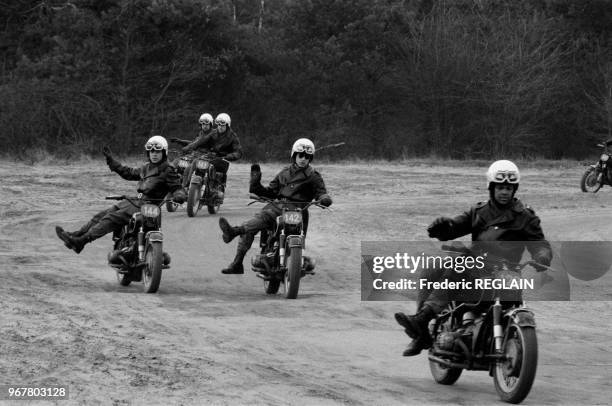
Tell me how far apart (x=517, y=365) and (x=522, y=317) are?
356mm

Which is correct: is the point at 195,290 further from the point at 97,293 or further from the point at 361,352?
the point at 361,352

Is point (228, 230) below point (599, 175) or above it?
below

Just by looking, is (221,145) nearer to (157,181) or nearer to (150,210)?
(157,181)

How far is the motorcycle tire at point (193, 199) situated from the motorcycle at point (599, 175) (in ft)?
37.5

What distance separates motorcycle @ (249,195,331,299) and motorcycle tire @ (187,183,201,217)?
7.77 metres

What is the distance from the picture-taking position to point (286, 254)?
15.0 metres

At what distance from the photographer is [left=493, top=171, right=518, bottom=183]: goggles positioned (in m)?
9.54

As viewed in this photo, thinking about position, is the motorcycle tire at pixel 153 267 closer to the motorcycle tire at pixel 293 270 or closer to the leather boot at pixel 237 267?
the leather boot at pixel 237 267

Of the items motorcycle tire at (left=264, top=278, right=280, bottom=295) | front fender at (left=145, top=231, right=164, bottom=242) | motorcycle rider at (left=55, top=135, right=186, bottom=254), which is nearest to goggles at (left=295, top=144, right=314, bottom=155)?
motorcycle rider at (left=55, top=135, right=186, bottom=254)

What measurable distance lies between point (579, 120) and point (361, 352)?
4514 cm

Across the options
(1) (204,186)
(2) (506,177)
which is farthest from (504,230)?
(1) (204,186)

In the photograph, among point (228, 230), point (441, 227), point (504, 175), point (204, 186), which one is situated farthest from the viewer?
point (204, 186)


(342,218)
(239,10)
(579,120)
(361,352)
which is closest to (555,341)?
(361,352)

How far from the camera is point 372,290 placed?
16.1 metres
